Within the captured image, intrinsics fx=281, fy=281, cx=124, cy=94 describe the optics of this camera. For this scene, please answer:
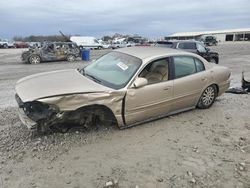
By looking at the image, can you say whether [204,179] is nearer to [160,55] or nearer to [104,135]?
[104,135]

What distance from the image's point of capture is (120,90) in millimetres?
4953

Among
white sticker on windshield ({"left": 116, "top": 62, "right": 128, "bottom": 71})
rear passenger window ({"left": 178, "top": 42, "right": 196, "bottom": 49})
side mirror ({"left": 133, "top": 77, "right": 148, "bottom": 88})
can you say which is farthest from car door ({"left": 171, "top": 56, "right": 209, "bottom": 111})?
rear passenger window ({"left": 178, "top": 42, "right": 196, "bottom": 49})

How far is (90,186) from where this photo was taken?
11.6 ft

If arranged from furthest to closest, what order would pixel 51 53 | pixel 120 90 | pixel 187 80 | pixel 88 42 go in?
pixel 88 42, pixel 51 53, pixel 187 80, pixel 120 90

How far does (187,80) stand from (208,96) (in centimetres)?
101

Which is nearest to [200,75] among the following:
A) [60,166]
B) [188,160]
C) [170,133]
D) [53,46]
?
[170,133]

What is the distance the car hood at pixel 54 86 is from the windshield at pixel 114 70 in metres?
0.23

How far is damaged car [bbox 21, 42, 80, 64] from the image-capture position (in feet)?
64.3

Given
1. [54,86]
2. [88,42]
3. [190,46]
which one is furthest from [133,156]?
[88,42]

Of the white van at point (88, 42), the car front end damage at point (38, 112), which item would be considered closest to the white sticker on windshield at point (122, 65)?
the car front end damage at point (38, 112)

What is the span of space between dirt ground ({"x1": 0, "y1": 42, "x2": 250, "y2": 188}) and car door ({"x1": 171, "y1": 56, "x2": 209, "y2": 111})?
46 cm

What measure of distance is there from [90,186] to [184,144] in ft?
6.41

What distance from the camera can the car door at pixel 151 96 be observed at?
16.8ft

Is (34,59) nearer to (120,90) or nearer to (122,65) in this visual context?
(122,65)
